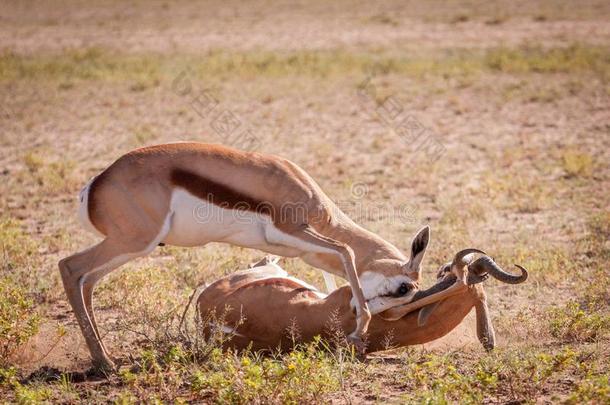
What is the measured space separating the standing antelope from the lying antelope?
15cm

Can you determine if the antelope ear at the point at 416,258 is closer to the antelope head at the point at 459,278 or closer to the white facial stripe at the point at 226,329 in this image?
the antelope head at the point at 459,278

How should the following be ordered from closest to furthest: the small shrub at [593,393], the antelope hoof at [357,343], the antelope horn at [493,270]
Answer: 1. the small shrub at [593,393]
2. the antelope horn at [493,270]
3. the antelope hoof at [357,343]

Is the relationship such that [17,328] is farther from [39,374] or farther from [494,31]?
[494,31]

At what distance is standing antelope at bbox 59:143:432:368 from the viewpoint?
573 centimetres

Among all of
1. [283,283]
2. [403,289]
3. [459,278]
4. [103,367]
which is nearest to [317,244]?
[283,283]

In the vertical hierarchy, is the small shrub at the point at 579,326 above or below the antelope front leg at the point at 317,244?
below

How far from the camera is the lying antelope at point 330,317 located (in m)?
5.78

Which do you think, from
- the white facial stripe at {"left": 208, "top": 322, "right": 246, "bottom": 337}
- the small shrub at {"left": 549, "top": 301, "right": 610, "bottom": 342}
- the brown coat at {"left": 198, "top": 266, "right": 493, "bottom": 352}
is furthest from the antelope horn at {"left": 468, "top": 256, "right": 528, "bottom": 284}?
the white facial stripe at {"left": 208, "top": 322, "right": 246, "bottom": 337}

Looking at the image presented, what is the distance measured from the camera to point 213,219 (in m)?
5.93

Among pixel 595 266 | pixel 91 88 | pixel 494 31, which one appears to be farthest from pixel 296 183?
pixel 494 31

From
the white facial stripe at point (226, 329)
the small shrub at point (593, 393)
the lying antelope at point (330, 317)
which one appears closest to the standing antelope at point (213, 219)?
the lying antelope at point (330, 317)

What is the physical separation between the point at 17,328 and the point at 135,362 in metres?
0.94

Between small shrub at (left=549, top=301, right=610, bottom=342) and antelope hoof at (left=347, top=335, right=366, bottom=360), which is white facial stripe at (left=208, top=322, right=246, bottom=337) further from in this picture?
small shrub at (left=549, top=301, right=610, bottom=342)

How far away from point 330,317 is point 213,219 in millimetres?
1067
